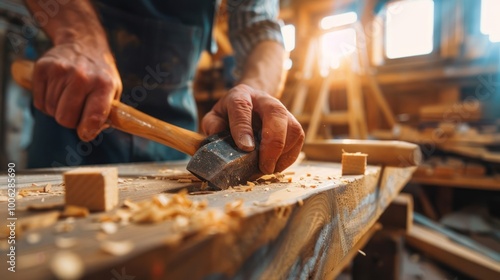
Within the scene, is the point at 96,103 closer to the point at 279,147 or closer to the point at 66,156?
the point at 279,147

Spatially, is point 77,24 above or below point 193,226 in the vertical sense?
above

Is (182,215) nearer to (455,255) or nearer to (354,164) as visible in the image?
(354,164)

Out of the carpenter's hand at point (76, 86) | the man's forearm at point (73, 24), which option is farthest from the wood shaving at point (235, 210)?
the man's forearm at point (73, 24)

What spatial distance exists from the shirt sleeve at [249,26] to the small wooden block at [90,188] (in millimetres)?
1333

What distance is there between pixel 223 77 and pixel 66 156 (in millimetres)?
3410

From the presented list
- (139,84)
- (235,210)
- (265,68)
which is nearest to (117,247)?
(235,210)

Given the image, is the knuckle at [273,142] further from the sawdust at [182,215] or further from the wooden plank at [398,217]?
the wooden plank at [398,217]

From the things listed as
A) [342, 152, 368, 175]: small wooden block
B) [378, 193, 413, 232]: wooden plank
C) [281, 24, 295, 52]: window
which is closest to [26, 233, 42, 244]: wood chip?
[342, 152, 368, 175]: small wooden block

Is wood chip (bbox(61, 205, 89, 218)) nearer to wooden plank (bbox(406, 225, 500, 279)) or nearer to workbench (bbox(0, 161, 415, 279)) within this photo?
workbench (bbox(0, 161, 415, 279))

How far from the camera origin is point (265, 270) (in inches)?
17.3

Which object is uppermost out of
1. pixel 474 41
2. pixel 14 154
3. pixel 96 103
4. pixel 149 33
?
pixel 474 41

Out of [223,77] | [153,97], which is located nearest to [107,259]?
[153,97]

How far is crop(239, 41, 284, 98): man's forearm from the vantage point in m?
1.41

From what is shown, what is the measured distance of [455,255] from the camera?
203cm
